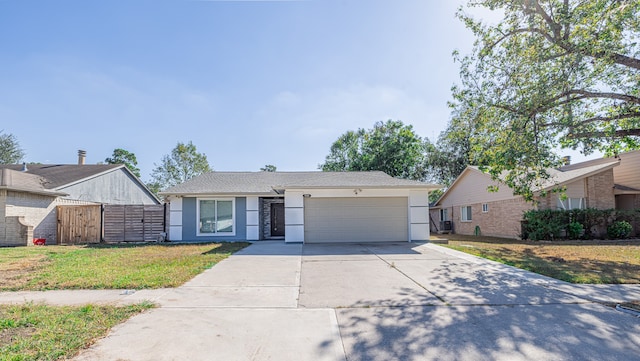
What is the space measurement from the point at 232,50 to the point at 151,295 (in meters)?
8.50

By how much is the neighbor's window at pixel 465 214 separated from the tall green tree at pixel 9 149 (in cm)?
4202

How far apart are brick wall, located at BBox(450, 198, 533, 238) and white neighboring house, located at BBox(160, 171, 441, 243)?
6710 mm

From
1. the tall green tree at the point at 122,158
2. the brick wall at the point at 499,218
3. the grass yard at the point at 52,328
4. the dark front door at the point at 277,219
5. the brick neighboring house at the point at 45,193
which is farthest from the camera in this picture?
the tall green tree at the point at 122,158

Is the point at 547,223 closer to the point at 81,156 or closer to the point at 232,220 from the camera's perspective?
the point at 232,220

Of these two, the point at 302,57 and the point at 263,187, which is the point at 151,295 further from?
the point at 263,187

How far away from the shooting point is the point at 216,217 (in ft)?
47.9

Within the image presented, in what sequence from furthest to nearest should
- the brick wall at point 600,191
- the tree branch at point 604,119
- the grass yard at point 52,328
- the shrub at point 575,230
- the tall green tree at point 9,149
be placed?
1. the tall green tree at point 9,149
2. the brick wall at point 600,191
3. the shrub at point 575,230
4. the tree branch at point 604,119
5. the grass yard at point 52,328

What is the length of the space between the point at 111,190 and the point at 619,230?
95.3 feet

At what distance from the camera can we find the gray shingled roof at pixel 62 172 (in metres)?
17.4

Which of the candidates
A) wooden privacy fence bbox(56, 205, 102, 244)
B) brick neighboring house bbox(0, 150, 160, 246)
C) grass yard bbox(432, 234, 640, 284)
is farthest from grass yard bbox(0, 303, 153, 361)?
brick neighboring house bbox(0, 150, 160, 246)

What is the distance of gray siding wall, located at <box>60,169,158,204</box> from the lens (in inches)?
726

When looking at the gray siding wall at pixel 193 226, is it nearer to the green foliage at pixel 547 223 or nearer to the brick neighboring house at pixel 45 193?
the brick neighboring house at pixel 45 193

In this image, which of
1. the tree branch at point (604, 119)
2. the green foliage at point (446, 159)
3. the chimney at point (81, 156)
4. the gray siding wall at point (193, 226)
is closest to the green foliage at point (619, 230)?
the tree branch at point (604, 119)

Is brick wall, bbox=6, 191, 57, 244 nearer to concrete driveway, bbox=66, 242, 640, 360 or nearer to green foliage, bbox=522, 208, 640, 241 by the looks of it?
concrete driveway, bbox=66, 242, 640, 360
